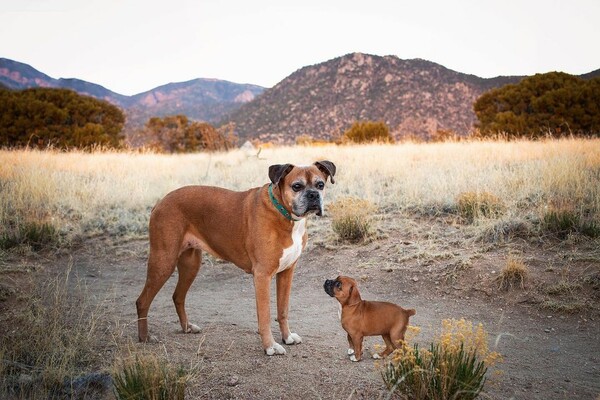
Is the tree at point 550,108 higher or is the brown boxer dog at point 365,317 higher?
the tree at point 550,108

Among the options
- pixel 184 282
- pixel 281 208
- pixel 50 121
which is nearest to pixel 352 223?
pixel 184 282

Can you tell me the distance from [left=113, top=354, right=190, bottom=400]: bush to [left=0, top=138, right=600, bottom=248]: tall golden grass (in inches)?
260

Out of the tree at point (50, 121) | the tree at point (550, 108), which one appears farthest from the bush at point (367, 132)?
the tree at point (50, 121)

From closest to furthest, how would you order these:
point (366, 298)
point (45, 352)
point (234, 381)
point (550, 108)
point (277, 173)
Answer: point (234, 381) → point (45, 352) → point (277, 173) → point (366, 298) → point (550, 108)

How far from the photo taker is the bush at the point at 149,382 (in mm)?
3320

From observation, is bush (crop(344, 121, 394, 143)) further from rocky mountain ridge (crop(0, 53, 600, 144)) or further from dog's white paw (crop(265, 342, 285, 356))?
dog's white paw (crop(265, 342, 285, 356))

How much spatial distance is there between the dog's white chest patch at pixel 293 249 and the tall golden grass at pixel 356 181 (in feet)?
16.1

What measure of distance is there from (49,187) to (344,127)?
3261 cm

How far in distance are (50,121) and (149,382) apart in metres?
28.1

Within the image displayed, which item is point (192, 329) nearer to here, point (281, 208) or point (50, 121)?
point (281, 208)

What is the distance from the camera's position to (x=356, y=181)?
1360 centimetres

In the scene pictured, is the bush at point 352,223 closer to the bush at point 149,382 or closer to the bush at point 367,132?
the bush at point 149,382

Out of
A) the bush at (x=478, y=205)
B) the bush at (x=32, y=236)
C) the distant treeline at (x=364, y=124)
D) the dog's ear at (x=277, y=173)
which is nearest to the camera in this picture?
the dog's ear at (x=277, y=173)

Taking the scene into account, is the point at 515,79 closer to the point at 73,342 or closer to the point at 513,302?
the point at 513,302
